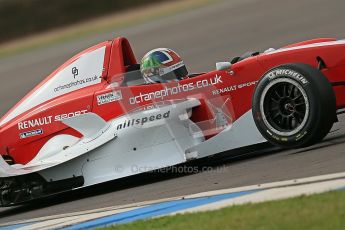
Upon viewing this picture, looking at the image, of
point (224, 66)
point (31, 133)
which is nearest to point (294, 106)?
point (224, 66)

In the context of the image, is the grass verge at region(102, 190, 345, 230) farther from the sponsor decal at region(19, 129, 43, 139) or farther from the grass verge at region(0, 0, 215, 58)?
the grass verge at region(0, 0, 215, 58)

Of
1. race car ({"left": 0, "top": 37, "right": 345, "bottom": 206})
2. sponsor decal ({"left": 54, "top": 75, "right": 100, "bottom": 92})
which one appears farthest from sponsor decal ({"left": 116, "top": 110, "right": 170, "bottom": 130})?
sponsor decal ({"left": 54, "top": 75, "right": 100, "bottom": 92})

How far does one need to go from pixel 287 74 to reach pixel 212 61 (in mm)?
9991

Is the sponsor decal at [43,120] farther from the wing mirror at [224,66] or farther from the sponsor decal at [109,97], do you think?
the wing mirror at [224,66]

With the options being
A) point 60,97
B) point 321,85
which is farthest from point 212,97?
point 60,97

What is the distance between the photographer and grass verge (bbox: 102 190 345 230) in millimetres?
4852

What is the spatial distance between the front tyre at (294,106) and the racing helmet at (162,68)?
1.16 metres

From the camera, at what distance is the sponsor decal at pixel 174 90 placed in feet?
26.4

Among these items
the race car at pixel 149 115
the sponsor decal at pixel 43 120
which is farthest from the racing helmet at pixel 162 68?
the sponsor decal at pixel 43 120

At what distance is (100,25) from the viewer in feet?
87.5

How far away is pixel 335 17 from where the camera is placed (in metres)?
19.0

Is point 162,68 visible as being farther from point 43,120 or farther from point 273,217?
point 273,217

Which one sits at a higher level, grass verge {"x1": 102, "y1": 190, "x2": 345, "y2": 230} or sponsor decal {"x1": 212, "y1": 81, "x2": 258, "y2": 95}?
sponsor decal {"x1": 212, "y1": 81, "x2": 258, "y2": 95}

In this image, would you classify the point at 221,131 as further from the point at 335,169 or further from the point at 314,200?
the point at 314,200
